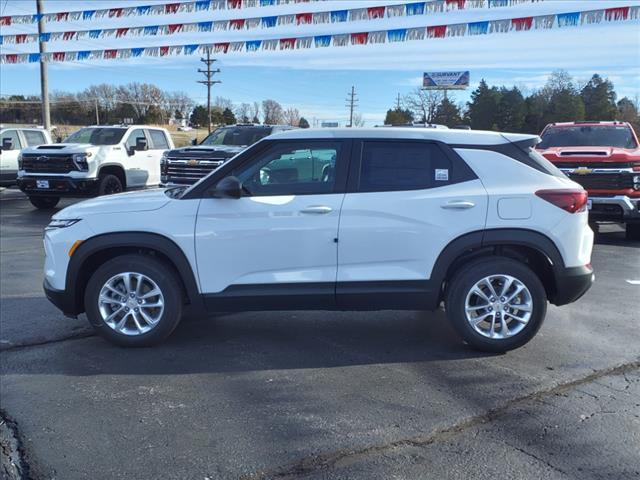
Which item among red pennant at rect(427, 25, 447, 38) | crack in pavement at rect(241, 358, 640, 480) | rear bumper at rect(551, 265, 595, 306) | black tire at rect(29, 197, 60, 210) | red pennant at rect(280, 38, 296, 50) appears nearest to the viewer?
crack in pavement at rect(241, 358, 640, 480)

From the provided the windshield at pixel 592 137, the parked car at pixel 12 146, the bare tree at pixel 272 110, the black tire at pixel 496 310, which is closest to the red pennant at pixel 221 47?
the parked car at pixel 12 146

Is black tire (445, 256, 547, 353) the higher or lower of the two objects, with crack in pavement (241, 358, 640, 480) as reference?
higher

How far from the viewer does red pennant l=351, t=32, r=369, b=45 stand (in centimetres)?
1357

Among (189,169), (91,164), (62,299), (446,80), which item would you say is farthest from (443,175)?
(446,80)

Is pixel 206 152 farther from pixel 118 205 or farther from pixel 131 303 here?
pixel 131 303

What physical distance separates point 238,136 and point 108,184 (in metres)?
3.29

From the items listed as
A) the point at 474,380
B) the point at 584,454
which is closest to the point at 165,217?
the point at 474,380

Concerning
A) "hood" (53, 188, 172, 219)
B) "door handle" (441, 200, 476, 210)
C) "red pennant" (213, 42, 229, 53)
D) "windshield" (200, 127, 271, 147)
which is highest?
"red pennant" (213, 42, 229, 53)

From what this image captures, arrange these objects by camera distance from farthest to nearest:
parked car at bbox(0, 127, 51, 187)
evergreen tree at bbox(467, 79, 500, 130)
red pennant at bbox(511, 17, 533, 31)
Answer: evergreen tree at bbox(467, 79, 500, 130)
parked car at bbox(0, 127, 51, 187)
red pennant at bbox(511, 17, 533, 31)

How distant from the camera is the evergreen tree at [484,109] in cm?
5000

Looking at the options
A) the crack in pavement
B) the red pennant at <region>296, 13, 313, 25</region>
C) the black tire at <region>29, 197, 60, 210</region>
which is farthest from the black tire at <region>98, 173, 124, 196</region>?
the crack in pavement

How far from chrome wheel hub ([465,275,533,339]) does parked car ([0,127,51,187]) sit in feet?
49.3

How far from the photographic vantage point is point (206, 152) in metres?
12.2

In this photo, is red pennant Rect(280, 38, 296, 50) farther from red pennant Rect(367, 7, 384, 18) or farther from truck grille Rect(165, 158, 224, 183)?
truck grille Rect(165, 158, 224, 183)
